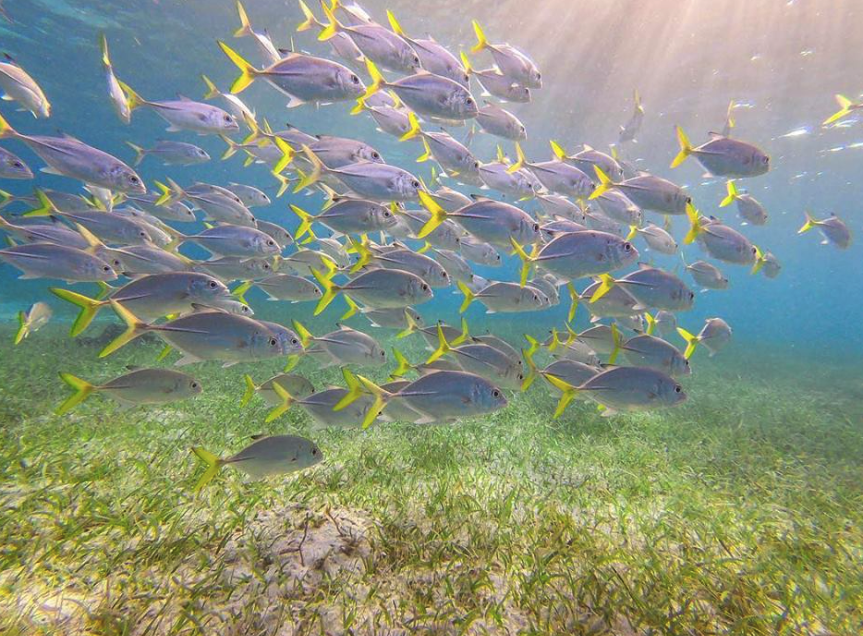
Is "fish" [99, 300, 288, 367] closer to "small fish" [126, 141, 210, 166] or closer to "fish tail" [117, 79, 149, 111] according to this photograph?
"fish tail" [117, 79, 149, 111]

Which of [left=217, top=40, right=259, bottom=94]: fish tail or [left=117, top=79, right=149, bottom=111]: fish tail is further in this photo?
[left=117, top=79, right=149, bottom=111]: fish tail

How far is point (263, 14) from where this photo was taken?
18.2 m

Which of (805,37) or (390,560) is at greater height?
(805,37)

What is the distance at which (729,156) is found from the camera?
4.61m

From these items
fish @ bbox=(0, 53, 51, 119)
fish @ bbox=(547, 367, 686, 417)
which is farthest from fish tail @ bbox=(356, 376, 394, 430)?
fish @ bbox=(0, 53, 51, 119)

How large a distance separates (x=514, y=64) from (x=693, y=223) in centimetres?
303

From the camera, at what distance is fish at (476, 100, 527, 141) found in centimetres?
518

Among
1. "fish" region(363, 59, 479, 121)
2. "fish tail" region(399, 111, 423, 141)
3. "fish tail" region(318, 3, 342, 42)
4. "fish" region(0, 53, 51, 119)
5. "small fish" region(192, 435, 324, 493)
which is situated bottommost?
"small fish" region(192, 435, 324, 493)

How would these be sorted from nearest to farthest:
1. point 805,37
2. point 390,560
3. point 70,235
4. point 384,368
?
point 390,560, point 70,235, point 384,368, point 805,37

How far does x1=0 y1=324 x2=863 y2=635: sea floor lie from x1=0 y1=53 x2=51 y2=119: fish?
3.71 metres

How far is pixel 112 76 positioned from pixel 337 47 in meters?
2.83

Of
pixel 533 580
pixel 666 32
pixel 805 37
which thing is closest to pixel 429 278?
pixel 533 580

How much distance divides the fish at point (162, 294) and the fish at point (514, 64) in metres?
4.45

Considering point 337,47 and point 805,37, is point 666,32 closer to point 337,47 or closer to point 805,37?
point 805,37
